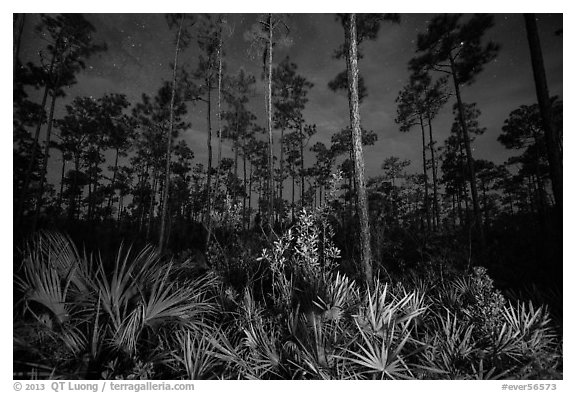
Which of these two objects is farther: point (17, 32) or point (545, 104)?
point (545, 104)

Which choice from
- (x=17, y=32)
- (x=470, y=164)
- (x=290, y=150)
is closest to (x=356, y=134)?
(x=17, y=32)

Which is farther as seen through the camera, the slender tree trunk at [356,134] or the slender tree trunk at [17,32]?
the slender tree trunk at [356,134]

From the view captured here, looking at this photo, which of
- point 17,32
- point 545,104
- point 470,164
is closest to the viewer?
point 17,32

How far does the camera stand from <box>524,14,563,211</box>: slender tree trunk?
3.98 meters

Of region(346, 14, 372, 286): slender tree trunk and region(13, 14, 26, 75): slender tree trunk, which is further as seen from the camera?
region(346, 14, 372, 286): slender tree trunk

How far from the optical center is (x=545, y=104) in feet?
13.6

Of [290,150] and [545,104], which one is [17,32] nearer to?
[545,104]

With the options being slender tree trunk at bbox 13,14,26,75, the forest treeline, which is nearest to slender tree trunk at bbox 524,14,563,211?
the forest treeline

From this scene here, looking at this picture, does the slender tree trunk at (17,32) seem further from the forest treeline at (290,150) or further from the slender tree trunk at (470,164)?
the slender tree trunk at (470,164)

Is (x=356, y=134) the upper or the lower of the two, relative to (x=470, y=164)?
lower

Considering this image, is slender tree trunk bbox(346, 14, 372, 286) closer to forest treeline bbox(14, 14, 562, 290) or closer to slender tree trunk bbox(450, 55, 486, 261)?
forest treeline bbox(14, 14, 562, 290)

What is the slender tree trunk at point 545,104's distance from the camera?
3982 mm

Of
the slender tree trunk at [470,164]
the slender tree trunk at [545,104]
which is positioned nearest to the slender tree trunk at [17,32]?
the slender tree trunk at [545,104]
